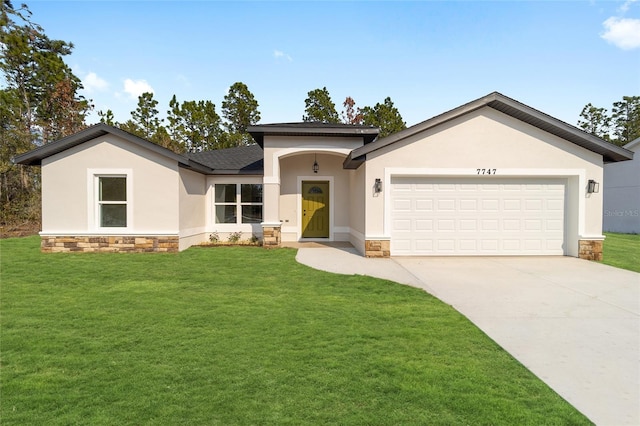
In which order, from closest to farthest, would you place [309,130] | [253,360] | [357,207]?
1. [253,360]
2. [309,130]
3. [357,207]

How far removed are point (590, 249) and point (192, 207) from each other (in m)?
12.9

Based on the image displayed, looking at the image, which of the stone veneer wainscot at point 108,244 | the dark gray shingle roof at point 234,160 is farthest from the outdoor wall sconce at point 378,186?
the stone veneer wainscot at point 108,244

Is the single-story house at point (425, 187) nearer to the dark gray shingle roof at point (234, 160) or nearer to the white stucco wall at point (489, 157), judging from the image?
the white stucco wall at point (489, 157)

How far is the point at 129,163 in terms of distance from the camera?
34.3 feet

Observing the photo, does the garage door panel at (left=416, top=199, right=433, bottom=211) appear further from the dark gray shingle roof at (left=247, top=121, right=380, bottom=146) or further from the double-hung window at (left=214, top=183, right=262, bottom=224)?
the double-hung window at (left=214, top=183, right=262, bottom=224)

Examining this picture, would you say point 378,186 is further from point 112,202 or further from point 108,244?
point 108,244

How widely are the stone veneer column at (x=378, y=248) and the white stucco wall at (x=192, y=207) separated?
20.3ft

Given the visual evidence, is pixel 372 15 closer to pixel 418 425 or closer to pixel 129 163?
pixel 129 163

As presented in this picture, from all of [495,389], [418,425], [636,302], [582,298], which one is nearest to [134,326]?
[418,425]

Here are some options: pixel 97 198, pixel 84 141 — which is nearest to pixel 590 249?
pixel 97 198

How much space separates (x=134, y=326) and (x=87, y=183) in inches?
324

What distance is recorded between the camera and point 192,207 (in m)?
11.7

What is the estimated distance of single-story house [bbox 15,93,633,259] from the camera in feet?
31.7

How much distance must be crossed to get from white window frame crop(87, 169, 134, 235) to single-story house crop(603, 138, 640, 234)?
23.9 meters
